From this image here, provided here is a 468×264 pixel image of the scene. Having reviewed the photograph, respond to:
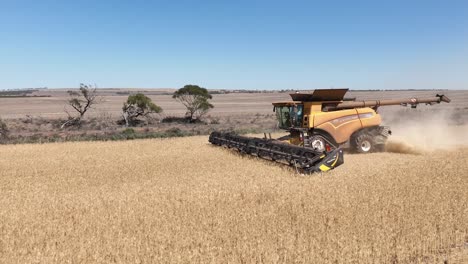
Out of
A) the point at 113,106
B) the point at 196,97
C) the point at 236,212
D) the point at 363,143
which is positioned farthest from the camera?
the point at 113,106

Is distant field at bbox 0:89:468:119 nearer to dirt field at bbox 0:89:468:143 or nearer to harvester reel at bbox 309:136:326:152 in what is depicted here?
dirt field at bbox 0:89:468:143

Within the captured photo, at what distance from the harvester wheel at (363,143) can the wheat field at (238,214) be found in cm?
212

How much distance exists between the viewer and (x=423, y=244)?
18.1ft

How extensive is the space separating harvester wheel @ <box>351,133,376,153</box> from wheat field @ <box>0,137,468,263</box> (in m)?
2.12

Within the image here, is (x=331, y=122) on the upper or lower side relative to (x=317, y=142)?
upper

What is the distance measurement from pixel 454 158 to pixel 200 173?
27.8 ft

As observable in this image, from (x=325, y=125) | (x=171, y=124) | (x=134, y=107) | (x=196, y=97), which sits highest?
(x=196, y=97)

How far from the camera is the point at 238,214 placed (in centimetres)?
690

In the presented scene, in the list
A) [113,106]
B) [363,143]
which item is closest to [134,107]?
[363,143]

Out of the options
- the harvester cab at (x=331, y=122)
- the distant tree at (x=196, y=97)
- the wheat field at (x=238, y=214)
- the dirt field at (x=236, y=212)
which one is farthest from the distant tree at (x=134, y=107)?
the wheat field at (x=238, y=214)

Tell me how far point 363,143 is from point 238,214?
9435mm

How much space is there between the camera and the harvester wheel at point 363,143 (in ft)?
48.0

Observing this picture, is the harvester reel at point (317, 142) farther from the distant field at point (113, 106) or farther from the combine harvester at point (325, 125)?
the distant field at point (113, 106)

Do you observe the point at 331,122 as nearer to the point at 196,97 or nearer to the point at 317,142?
the point at 317,142
